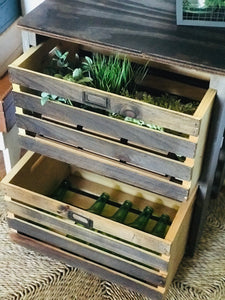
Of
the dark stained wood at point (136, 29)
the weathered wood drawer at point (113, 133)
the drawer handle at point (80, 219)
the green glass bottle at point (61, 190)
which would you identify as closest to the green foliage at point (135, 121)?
the weathered wood drawer at point (113, 133)

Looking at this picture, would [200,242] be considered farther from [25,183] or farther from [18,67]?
[18,67]

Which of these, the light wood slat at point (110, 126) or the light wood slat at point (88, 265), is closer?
the light wood slat at point (110, 126)

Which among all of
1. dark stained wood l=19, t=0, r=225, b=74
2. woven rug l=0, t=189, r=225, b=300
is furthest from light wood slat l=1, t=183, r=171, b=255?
dark stained wood l=19, t=0, r=225, b=74

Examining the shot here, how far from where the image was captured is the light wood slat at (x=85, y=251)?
1.34m

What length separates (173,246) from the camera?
1.27 metres

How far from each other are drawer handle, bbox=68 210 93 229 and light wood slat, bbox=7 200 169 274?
0.02 meters

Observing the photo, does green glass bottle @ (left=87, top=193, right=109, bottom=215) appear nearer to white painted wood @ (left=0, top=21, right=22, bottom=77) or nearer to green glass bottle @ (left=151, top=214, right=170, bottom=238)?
green glass bottle @ (left=151, top=214, right=170, bottom=238)

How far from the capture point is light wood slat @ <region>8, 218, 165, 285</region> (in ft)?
4.41

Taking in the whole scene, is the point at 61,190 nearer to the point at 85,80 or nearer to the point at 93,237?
the point at 93,237

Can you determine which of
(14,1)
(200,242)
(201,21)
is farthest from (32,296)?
(14,1)

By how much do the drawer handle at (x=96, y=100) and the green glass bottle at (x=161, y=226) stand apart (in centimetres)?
43

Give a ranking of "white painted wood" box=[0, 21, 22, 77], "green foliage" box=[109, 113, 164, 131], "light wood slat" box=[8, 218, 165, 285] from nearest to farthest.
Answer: "green foliage" box=[109, 113, 164, 131] < "light wood slat" box=[8, 218, 165, 285] < "white painted wood" box=[0, 21, 22, 77]

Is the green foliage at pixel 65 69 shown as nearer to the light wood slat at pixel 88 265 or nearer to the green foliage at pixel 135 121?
the green foliage at pixel 135 121

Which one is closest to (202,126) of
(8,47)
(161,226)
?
(161,226)
